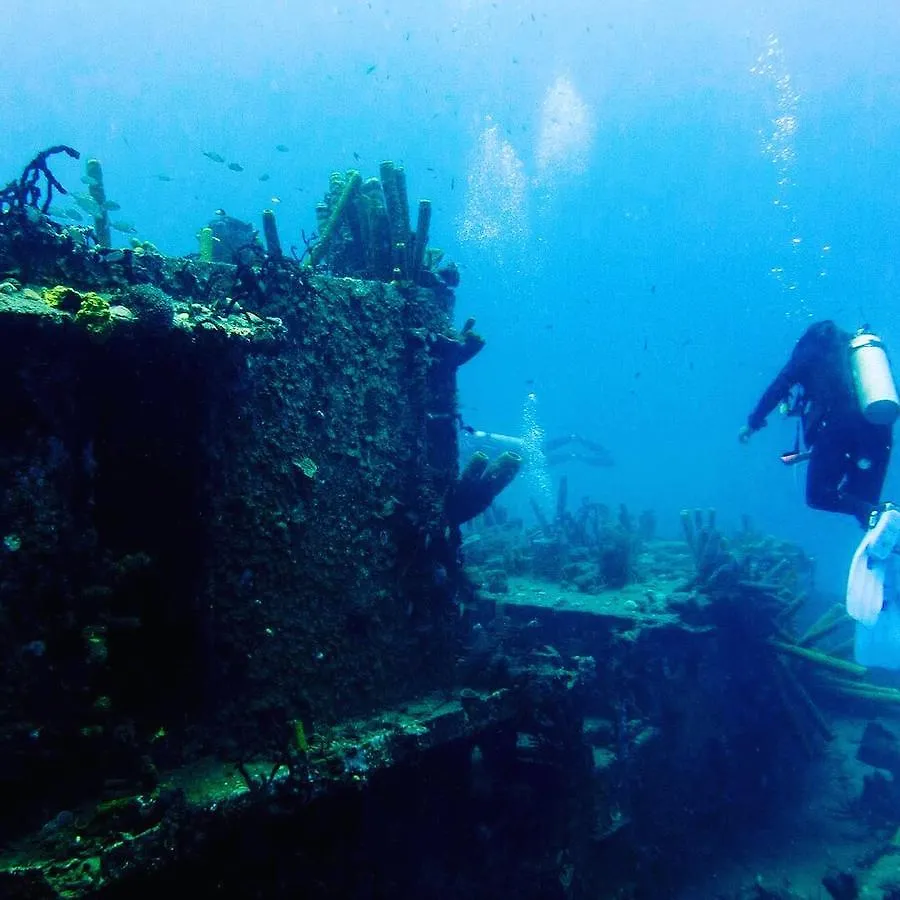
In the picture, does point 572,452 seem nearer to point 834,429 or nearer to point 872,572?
point 834,429

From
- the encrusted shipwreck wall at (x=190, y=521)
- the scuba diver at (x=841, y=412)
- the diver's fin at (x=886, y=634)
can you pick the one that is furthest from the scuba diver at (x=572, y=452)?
the encrusted shipwreck wall at (x=190, y=521)

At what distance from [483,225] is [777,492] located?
6975 centimetres

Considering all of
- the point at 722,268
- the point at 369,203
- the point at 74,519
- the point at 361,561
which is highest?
the point at 722,268

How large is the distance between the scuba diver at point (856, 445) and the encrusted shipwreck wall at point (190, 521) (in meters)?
3.62

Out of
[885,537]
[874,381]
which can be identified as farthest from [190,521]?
[874,381]

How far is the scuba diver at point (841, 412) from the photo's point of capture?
5.11m

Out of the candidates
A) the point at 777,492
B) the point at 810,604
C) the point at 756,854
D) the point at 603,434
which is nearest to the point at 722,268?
the point at 603,434

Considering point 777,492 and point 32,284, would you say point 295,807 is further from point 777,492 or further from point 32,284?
point 777,492

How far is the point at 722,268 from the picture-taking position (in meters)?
120

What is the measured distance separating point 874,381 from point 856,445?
2.19 ft

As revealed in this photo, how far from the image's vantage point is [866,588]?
4.82m

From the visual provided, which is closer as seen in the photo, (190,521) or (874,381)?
(190,521)

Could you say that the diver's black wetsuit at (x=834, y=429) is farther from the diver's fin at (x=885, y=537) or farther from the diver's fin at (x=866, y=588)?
the diver's fin at (x=866, y=588)

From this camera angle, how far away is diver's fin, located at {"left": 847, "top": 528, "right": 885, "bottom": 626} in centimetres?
474
